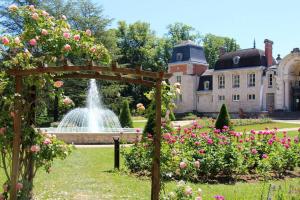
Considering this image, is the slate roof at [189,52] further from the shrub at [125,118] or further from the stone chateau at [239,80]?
the shrub at [125,118]

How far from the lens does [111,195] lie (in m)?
7.62

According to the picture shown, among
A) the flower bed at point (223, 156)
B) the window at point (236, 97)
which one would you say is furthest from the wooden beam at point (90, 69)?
the window at point (236, 97)

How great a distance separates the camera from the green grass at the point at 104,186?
7598mm

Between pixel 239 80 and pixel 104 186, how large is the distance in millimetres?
38241

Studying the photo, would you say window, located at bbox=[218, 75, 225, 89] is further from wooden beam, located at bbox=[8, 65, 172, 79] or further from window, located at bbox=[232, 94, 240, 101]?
wooden beam, located at bbox=[8, 65, 172, 79]

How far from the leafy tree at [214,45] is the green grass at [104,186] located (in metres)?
58.4

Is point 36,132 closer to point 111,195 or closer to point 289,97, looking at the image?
point 111,195

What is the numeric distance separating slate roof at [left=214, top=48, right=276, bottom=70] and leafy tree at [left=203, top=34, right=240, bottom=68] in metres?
20.5

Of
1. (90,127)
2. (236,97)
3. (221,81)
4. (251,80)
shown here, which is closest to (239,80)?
(251,80)

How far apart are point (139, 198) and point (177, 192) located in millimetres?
1986

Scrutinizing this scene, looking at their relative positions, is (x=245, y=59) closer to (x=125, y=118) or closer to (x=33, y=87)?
(x=125, y=118)

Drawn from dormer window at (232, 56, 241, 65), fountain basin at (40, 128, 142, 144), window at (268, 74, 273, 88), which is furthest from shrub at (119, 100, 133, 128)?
dormer window at (232, 56, 241, 65)

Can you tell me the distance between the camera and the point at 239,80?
45.0 m

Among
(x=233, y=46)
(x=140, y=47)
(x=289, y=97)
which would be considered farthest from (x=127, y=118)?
(x=233, y=46)
